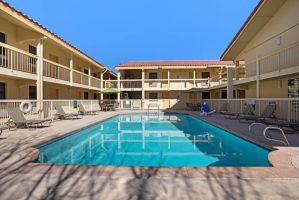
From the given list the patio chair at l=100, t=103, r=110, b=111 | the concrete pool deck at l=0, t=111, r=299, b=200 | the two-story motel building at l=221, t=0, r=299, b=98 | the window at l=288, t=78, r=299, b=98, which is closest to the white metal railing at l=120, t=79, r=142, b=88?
the patio chair at l=100, t=103, r=110, b=111

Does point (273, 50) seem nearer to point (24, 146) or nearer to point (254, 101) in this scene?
point (254, 101)

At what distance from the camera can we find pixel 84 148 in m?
9.16

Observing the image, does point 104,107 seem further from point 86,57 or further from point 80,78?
point 86,57

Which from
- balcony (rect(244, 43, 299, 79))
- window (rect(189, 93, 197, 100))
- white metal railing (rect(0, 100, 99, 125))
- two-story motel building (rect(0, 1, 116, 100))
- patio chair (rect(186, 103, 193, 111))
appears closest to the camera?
→ white metal railing (rect(0, 100, 99, 125))

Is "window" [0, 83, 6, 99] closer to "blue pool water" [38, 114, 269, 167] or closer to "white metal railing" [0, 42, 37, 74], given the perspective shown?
"white metal railing" [0, 42, 37, 74]

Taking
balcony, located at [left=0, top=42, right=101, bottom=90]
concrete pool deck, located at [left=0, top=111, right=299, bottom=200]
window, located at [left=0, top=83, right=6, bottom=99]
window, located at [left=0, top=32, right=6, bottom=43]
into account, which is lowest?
concrete pool deck, located at [left=0, top=111, right=299, bottom=200]

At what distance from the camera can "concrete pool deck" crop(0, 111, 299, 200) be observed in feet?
12.8

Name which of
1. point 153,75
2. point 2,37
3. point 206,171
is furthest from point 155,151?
point 153,75

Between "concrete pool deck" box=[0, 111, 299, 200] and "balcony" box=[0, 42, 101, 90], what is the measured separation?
26.2 ft

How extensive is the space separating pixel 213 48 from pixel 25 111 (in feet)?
639

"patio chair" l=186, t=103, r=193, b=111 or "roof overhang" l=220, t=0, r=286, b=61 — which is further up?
"roof overhang" l=220, t=0, r=286, b=61

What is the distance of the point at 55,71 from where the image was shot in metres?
17.6

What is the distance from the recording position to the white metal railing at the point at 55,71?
16.1 metres

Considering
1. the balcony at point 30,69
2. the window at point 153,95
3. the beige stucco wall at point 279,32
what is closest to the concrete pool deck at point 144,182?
the balcony at point 30,69
